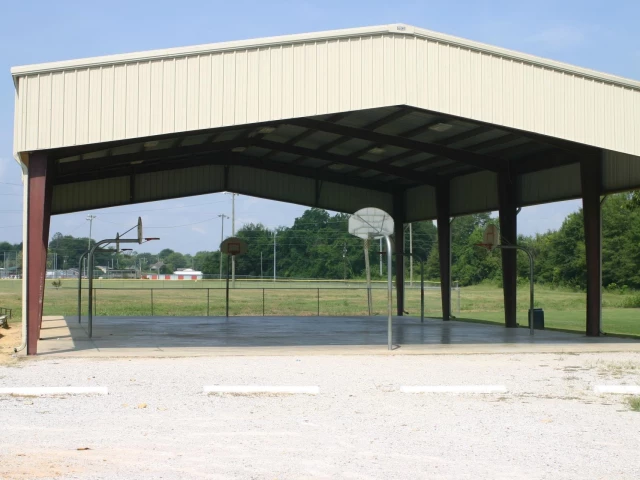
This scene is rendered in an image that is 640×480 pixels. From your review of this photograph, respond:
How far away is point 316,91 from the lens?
15656 millimetres

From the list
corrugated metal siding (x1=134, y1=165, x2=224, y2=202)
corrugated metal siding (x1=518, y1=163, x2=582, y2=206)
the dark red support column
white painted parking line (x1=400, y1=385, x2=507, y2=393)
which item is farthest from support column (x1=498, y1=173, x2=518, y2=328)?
the dark red support column

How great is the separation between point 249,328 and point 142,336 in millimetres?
4591

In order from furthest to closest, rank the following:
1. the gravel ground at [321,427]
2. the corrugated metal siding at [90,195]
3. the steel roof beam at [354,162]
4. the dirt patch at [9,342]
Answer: the corrugated metal siding at [90,195] → the steel roof beam at [354,162] → the dirt patch at [9,342] → the gravel ground at [321,427]

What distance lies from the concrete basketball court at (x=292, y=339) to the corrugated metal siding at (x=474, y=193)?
3.97m

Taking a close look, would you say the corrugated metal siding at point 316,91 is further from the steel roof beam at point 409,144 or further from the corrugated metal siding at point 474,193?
the corrugated metal siding at point 474,193

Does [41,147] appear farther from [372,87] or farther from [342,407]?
[342,407]

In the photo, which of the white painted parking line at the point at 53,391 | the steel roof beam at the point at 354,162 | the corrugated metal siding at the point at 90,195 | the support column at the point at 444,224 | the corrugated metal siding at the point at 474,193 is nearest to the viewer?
the white painted parking line at the point at 53,391

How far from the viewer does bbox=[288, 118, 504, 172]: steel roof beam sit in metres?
22.0

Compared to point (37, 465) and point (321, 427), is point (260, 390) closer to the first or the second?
point (321, 427)

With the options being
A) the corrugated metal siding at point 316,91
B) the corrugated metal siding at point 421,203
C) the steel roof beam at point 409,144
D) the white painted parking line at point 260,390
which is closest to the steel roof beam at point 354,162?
the corrugated metal siding at point 421,203

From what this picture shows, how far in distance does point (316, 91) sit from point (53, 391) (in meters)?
7.76

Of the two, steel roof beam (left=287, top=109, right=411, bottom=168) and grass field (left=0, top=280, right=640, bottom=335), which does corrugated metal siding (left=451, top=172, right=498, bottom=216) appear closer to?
steel roof beam (left=287, top=109, right=411, bottom=168)

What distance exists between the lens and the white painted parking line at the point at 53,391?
10648mm

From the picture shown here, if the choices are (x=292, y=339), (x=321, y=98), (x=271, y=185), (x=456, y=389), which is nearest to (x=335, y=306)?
(x=271, y=185)
